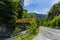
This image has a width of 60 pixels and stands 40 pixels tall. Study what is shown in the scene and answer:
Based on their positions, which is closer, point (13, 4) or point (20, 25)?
point (13, 4)

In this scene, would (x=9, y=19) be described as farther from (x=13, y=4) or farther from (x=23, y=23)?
(x=23, y=23)

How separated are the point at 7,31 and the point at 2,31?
1628mm

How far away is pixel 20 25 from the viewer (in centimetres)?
8162

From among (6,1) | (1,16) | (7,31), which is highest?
(6,1)

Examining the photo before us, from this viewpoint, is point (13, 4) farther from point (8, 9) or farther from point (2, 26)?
point (2, 26)

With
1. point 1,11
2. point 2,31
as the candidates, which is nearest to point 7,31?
point 2,31

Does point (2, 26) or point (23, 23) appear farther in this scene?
point (23, 23)

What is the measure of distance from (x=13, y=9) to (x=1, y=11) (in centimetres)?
404

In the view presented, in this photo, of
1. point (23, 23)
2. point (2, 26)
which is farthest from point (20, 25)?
point (2, 26)

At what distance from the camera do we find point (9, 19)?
70812 mm

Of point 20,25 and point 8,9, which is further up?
point 8,9

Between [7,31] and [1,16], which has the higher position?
[1,16]

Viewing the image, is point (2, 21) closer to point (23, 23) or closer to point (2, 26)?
point (2, 26)

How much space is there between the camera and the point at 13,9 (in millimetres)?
71812
